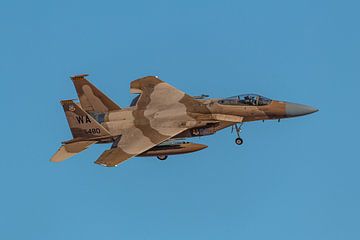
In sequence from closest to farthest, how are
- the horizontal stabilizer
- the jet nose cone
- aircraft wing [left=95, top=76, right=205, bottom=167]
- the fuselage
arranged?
aircraft wing [left=95, top=76, right=205, bottom=167]
the jet nose cone
the fuselage
the horizontal stabilizer

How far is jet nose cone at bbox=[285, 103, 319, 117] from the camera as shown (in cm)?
4850

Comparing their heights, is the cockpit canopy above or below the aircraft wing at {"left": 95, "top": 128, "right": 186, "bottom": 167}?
above

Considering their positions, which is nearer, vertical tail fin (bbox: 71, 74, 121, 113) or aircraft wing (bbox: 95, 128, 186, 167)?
aircraft wing (bbox: 95, 128, 186, 167)

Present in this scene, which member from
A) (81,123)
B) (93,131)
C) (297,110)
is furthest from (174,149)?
(297,110)

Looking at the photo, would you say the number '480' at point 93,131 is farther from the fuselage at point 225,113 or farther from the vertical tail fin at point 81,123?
the fuselage at point 225,113

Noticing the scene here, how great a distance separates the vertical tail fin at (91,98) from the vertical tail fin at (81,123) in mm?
2093

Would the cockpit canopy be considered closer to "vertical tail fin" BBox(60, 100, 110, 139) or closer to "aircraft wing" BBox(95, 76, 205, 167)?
"aircraft wing" BBox(95, 76, 205, 167)

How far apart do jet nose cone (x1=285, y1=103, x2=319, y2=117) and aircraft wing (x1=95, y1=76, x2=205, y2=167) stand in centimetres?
502

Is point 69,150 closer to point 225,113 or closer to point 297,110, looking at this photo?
point 225,113

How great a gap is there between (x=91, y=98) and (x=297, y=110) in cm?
1290

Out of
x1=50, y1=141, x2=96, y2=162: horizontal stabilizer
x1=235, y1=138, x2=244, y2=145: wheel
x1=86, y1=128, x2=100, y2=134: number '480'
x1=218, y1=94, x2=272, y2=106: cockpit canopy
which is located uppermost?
x1=218, y1=94, x2=272, y2=106: cockpit canopy

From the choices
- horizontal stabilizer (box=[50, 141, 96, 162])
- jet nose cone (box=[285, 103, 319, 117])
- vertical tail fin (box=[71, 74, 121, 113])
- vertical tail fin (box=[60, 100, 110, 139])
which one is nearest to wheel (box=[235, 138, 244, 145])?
jet nose cone (box=[285, 103, 319, 117])

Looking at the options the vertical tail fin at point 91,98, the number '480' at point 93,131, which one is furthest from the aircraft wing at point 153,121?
the vertical tail fin at point 91,98

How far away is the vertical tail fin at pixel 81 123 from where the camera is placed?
50.7 metres
